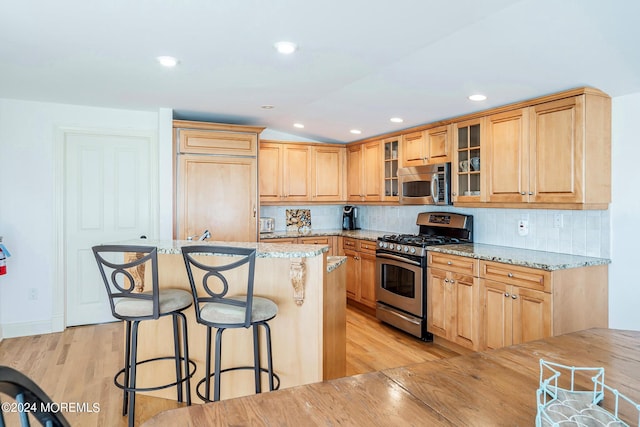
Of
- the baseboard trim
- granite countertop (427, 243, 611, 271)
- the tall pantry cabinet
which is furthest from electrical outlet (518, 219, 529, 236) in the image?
the baseboard trim

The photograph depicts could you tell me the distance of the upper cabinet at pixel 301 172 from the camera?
17.9 ft

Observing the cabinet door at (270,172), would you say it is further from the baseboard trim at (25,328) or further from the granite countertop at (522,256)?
the baseboard trim at (25,328)

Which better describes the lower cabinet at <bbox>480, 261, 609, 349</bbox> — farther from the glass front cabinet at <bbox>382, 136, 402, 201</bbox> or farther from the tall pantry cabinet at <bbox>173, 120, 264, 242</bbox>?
the tall pantry cabinet at <bbox>173, 120, 264, 242</bbox>

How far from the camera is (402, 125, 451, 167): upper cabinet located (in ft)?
13.7

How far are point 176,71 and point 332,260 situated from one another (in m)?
1.81

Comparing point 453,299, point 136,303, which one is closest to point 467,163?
point 453,299

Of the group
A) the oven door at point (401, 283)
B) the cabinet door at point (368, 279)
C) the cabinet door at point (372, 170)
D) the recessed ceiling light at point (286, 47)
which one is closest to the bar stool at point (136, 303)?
the recessed ceiling light at point (286, 47)

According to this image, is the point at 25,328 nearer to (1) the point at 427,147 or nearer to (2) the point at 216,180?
(2) the point at 216,180

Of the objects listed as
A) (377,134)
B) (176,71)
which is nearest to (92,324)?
(176,71)

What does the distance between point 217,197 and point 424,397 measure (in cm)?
366

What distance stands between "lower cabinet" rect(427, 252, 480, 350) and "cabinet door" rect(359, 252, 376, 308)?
101 centimetres

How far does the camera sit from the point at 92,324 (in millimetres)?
4391

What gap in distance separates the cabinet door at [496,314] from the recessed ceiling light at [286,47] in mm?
2354

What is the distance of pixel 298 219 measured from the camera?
5977 millimetres
